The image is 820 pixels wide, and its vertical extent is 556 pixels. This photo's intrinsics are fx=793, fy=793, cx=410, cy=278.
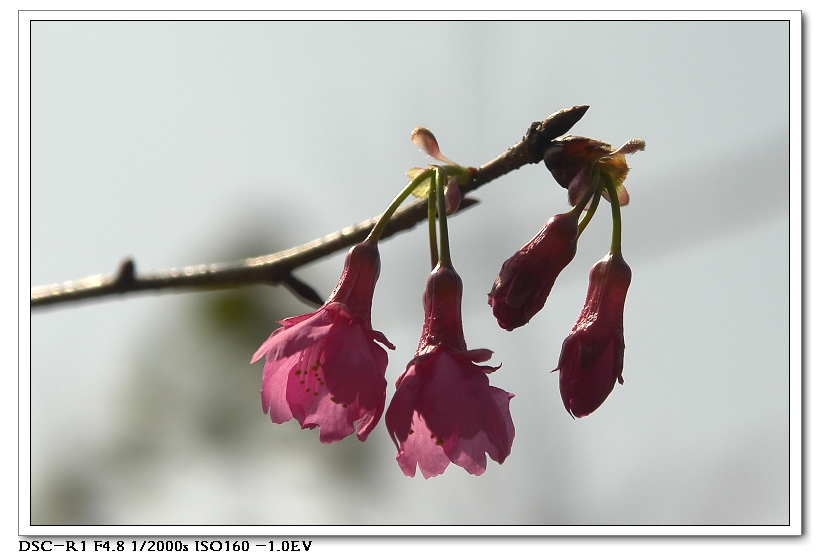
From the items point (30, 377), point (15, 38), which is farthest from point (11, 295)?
point (15, 38)

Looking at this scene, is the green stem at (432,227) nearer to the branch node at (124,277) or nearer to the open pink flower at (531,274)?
the open pink flower at (531,274)

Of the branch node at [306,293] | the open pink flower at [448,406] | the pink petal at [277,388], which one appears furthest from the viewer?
the branch node at [306,293]

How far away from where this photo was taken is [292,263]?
54.3 inches

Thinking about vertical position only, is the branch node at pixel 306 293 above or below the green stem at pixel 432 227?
below

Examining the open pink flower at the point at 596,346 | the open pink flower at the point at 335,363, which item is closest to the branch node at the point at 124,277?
the open pink flower at the point at 335,363

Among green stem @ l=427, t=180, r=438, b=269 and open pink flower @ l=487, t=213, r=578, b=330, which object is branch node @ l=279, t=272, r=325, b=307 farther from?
open pink flower @ l=487, t=213, r=578, b=330

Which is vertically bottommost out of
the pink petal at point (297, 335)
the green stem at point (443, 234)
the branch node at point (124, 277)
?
the pink petal at point (297, 335)

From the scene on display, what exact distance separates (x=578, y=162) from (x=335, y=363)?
49 cm

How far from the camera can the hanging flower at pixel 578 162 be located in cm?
A: 120

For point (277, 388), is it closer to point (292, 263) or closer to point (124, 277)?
point (292, 263)

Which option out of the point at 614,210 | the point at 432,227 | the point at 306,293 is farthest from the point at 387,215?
the point at 614,210

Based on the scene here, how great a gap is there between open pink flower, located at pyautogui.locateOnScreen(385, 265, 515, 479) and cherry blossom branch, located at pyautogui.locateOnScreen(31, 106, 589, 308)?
0.74 feet

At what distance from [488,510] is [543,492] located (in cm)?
29
